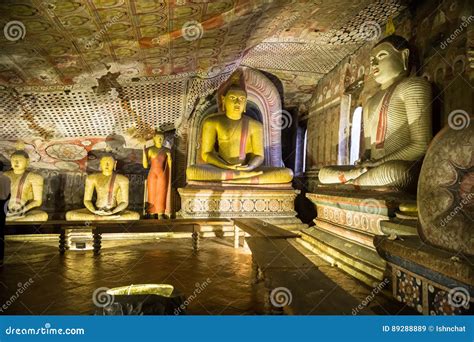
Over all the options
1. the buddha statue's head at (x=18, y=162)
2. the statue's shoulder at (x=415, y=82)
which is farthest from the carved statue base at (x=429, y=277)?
the buddha statue's head at (x=18, y=162)

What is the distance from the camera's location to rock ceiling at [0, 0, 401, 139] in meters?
3.38

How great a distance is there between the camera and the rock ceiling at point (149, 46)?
3.38 metres

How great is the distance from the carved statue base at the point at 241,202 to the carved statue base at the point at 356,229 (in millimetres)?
1311

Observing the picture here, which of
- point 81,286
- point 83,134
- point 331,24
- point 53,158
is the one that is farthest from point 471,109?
point 53,158

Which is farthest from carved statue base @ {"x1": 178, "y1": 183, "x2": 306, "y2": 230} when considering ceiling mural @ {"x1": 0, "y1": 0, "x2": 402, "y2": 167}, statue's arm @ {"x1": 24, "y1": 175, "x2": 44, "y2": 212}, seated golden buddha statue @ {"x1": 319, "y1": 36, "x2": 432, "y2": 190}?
statue's arm @ {"x1": 24, "y1": 175, "x2": 44, "y2": 212}

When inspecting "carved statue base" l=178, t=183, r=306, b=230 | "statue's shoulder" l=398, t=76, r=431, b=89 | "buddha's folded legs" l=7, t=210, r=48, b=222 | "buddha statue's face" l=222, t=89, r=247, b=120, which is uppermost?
"buddha statue's face" l=222, t=89, r=247, b=120

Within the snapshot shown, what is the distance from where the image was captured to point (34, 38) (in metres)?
3.54

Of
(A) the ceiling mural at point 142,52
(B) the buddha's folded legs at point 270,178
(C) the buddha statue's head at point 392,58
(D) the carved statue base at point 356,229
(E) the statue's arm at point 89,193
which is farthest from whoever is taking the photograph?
(B) the buddha's folded legs at point 270,178

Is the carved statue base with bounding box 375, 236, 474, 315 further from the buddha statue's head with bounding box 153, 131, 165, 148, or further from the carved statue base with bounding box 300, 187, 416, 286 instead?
the buddha statue's head with bounding box 153, 131, 165, 148

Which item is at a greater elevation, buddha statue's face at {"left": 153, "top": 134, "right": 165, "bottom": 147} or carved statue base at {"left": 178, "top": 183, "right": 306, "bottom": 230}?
buddha statue's face at {"left": 153, "top": 134, "right": 165, "bottom": 147}

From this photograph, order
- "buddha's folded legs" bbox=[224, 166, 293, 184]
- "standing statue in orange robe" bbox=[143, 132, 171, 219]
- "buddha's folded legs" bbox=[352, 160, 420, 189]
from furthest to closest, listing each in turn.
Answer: "standing statue in orange robe" bbox=[143, 132, 171, 219] < "buddha's folded legs" bbox=[224, 166, 293, 184] < "buddha's folded legs" bbox=[352, 160, 420, 189]

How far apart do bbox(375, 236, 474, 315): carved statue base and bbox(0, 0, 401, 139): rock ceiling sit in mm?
3110

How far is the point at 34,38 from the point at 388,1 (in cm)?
479

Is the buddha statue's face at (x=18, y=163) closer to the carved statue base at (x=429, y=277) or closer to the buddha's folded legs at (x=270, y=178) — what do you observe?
the buddha's folded legs at (x=270, y=178)
